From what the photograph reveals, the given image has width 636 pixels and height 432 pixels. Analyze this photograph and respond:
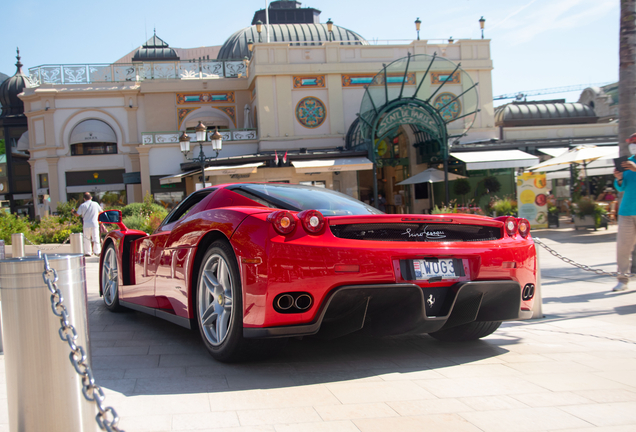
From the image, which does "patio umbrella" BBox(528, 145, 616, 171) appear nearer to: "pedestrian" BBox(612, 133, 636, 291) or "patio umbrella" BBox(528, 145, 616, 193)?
"patio umbrella" BBox(528, 145, 616, 193)

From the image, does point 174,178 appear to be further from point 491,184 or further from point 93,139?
point 491,184

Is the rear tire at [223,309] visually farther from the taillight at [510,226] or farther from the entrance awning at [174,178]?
the entrance awning at [174,178]

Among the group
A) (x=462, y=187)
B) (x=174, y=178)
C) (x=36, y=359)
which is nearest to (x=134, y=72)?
(x=174, y=178)

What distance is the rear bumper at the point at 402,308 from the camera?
3.12 m

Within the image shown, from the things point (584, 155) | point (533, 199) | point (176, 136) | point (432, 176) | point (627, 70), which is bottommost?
point (533, 199)

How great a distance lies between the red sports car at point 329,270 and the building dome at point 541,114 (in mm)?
28592

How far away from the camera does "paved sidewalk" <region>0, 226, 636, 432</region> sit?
2.55 meters

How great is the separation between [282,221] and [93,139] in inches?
1119

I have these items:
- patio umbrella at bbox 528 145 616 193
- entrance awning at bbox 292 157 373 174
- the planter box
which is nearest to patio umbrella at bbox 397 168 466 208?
entrance awning at bbox 292 157 373 174

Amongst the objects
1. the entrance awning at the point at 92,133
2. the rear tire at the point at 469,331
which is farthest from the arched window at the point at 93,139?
the rear tire at the point at 469,331

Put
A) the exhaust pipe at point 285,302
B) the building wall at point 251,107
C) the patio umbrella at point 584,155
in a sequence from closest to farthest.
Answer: the exhaust pipe at point 285,302, the patio umbrella at point 584,155, the building wall at point 251,107

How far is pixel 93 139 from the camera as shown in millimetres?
28797

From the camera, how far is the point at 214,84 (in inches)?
1171

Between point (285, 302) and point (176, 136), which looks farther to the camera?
point (176, 136)
